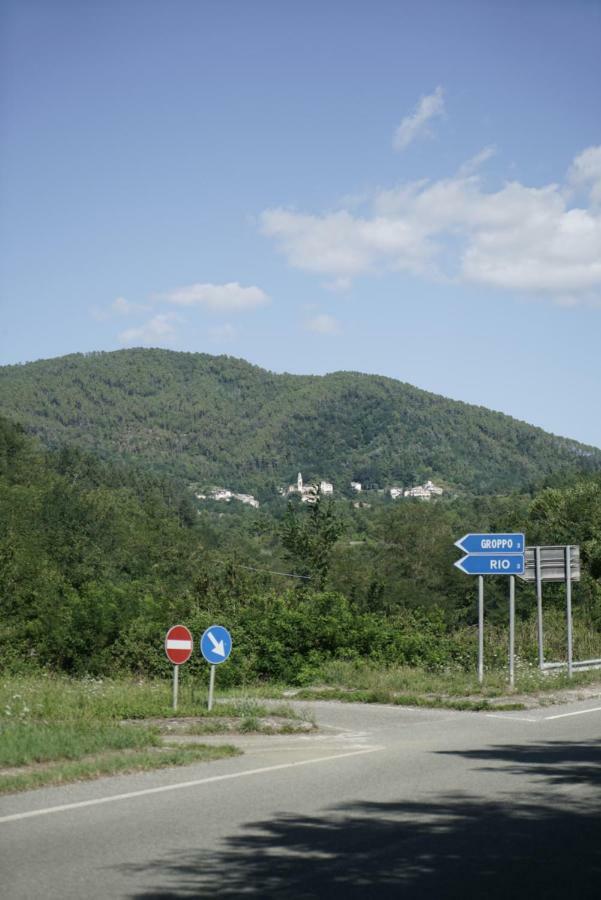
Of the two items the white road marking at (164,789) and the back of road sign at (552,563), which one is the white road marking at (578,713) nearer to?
the white road marking at (164,789)

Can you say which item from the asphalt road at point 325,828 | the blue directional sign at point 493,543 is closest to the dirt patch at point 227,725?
the asphalt road at point 325,828

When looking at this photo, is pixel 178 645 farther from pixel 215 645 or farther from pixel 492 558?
pixel 492 558

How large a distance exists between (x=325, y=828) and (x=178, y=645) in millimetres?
8082

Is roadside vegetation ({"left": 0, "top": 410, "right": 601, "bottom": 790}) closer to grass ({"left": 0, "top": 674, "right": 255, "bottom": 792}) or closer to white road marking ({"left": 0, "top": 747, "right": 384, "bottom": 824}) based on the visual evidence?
grass ({"left": 0, "top": 674, "right": 255, "bottom": 792})

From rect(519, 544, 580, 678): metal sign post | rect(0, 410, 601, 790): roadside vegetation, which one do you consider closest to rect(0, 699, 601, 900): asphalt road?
rect(0, 410, 601, 790): roadside vegetation

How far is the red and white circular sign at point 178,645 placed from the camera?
51.1 ft

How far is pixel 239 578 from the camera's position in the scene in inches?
2232

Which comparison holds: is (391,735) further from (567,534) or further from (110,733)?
(567,534)

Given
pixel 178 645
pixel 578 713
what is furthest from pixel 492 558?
pixel 178 645

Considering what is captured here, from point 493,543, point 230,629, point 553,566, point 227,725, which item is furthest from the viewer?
point 230,629

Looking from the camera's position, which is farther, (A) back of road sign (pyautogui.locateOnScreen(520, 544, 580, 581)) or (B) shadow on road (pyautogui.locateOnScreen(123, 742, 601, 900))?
(A) back of road sign (pyautogui.locateOnScreen(520, 544, 580, 581))

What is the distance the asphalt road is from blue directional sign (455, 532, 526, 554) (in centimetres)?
850

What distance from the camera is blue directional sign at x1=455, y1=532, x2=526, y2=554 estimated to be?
811 inches

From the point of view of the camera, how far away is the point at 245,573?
59.8m
